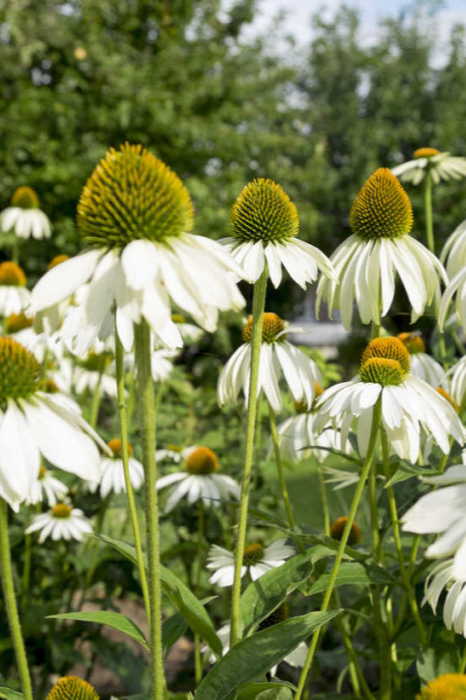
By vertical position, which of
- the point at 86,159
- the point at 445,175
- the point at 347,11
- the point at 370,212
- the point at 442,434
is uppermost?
the point at 347,11

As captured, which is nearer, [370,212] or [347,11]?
[370,212]

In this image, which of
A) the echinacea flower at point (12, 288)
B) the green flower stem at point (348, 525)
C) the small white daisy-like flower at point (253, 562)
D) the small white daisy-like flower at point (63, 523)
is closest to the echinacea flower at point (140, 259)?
the green flower stem at point (348, 525)

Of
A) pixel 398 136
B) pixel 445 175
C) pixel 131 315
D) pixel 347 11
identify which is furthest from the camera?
pixel 347 11

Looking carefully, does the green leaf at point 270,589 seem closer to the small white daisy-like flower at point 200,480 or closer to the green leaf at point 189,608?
the green leaf at point 189,608

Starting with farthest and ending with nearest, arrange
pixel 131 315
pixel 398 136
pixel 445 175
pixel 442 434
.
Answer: pixel 398 136 < pixel 445 175 < pixel 442 434 < pixel 131 315

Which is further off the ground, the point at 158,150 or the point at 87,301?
the point at 158,150

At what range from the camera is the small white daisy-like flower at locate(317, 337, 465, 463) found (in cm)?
96

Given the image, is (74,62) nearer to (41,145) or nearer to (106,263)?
(41,145)

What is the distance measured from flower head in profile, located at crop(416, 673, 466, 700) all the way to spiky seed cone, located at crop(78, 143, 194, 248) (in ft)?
1.49

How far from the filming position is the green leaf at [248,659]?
0.75 m

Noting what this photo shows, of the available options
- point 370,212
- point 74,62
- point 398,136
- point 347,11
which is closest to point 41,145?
point 74,62

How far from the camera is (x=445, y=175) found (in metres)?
2.00

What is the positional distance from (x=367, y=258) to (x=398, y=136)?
11074 millimetres

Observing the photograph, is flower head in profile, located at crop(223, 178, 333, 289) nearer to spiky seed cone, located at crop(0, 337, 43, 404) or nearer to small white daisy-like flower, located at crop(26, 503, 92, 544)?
spiky seed cone, located at crop(0, 337, 43, 404)
